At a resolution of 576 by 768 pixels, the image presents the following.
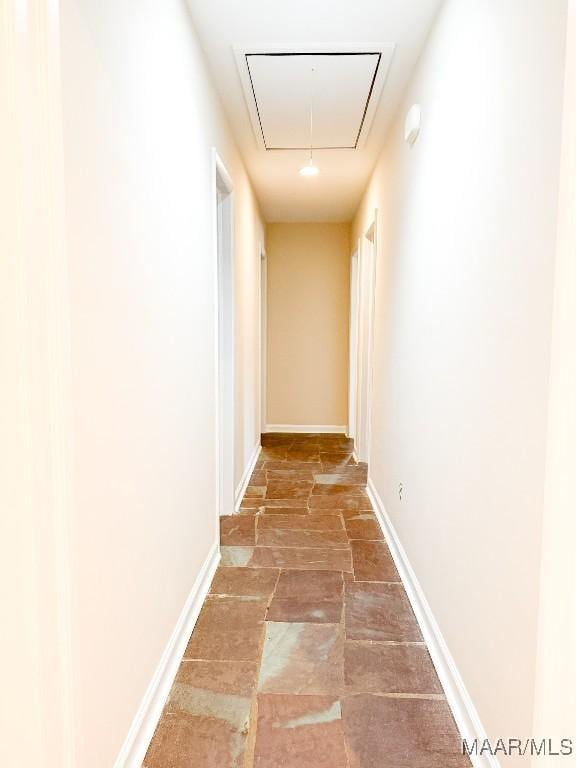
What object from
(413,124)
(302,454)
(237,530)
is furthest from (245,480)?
(413,124)

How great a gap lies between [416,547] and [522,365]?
1.42 m

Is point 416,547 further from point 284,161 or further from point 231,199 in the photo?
point 284,161

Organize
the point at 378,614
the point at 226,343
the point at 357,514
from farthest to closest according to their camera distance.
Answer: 1. the point at 357,514
2. the point at 226,343
3. the point at 378,614

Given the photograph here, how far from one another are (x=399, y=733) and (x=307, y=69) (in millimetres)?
2866

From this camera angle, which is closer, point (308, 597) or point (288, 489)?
point (308, 597)

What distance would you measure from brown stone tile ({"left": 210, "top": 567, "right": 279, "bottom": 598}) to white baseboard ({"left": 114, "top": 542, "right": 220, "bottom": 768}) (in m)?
0.09

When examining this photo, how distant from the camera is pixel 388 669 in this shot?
1.93 meters

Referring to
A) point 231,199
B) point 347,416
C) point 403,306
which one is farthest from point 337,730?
point 347,416

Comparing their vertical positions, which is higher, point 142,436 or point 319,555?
point 142,436

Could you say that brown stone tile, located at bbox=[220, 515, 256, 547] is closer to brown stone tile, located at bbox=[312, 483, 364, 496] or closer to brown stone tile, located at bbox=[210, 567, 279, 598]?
brown stone tile, located at bbox=[210, 567, 279, 598]

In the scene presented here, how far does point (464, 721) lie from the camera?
1604 millimetres

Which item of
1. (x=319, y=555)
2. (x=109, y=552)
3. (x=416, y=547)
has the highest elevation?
(x=109, y=552)

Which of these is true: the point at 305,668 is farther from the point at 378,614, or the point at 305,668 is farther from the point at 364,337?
the point at 364,337

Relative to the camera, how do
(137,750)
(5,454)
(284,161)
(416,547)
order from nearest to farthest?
(5,454)
(137,750)
(416,547)
(284,161)
